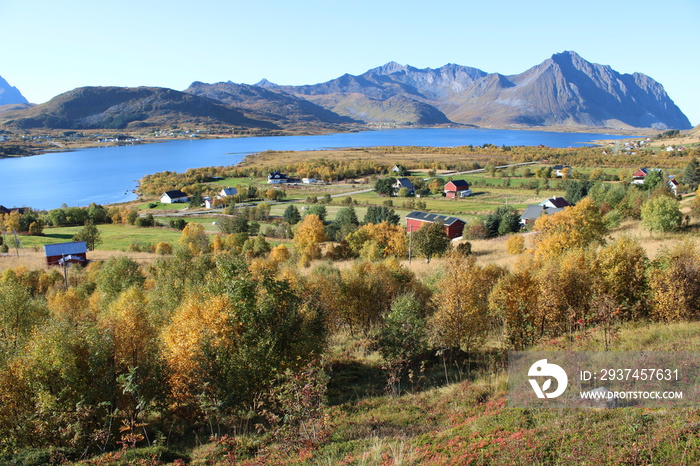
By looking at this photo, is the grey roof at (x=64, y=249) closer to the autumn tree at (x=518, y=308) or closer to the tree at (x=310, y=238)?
the tree at (x=310, y=238)

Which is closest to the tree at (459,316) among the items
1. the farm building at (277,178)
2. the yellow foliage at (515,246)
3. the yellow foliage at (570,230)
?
the yellow foliage at (570,230)

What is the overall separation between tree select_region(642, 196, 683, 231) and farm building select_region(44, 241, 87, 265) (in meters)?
52.7

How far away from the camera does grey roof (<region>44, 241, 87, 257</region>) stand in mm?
45219

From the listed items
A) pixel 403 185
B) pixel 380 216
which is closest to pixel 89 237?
pixel 380 216

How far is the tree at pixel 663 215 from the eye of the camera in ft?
118

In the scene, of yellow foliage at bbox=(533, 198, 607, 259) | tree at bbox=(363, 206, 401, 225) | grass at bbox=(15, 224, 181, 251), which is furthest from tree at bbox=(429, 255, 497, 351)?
grass at bbox=(15, 224, 181, 251)

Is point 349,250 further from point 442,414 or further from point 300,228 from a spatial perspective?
point 442,414

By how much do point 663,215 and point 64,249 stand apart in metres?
55.3

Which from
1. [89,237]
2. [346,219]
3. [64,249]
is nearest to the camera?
[64,249]

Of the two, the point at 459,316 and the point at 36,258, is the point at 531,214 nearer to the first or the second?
the point at 459,316

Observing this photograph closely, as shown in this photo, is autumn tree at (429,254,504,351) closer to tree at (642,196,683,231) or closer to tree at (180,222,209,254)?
tree at (642,196,683,231)

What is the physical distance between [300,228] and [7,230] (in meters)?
45.3

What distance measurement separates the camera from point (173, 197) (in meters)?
86.5

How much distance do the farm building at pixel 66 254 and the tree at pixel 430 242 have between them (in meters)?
33.7
